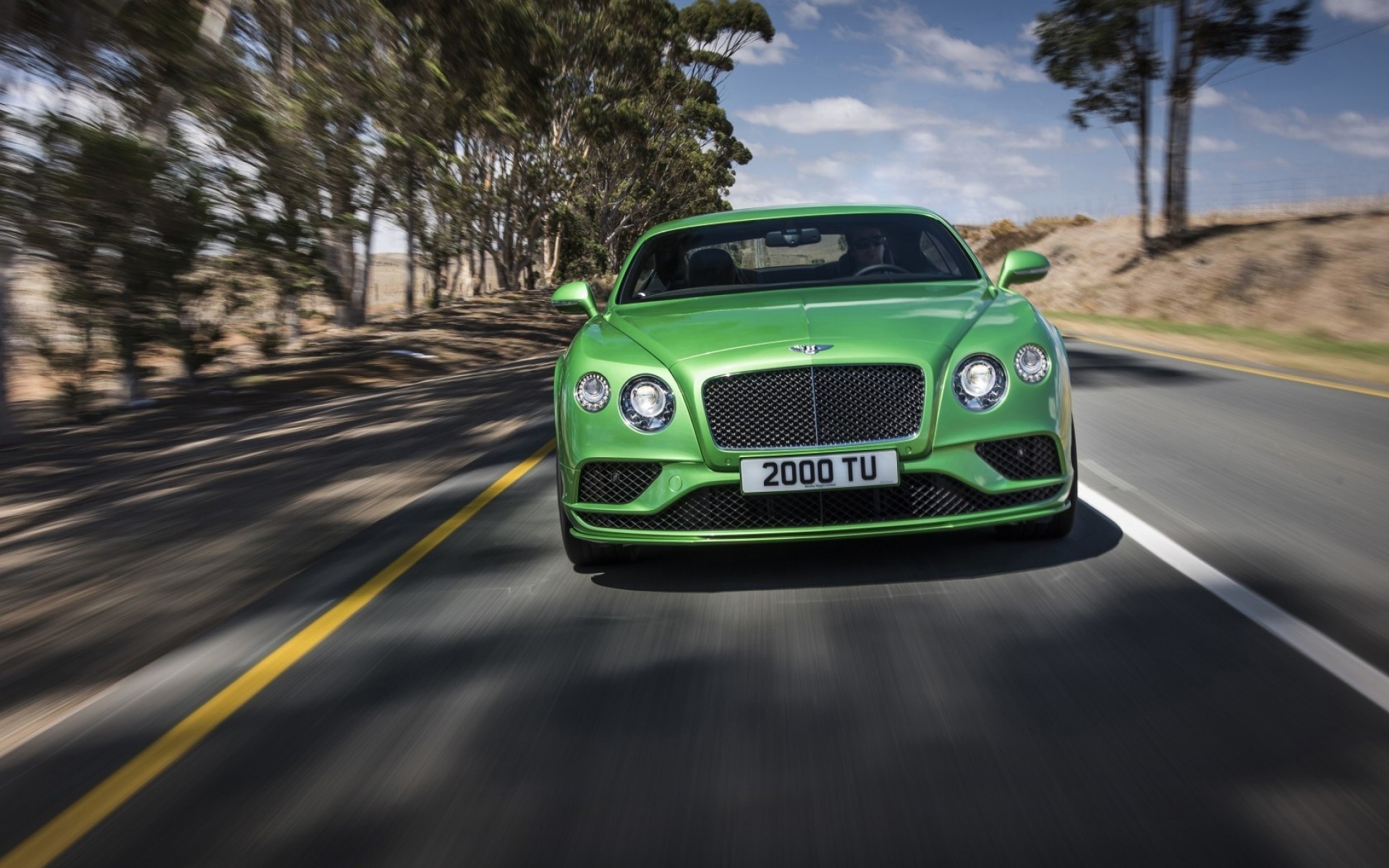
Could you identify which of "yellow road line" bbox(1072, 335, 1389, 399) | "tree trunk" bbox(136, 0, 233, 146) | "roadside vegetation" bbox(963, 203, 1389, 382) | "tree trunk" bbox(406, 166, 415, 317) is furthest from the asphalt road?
"tree trunk" bbox(406, 166, 415, 317)

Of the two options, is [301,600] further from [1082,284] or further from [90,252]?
[1082,284]

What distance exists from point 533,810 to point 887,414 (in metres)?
2.29

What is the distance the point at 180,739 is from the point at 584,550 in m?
2.02

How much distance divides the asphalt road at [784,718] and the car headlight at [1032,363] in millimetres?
754

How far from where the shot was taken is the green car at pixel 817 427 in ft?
15.5

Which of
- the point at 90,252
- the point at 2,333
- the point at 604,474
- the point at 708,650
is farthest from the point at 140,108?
the point at 708,650

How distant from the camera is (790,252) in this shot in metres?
6.87

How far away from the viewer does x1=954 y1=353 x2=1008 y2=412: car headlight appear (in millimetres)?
4820

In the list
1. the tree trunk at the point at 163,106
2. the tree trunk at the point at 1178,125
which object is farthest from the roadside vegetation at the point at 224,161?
the tree trunk at the point at 1178,125

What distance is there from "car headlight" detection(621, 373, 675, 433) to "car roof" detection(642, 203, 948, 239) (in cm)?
190

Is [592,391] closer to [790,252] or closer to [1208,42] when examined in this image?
[790,252]

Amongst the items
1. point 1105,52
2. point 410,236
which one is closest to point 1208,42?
point 1105,52

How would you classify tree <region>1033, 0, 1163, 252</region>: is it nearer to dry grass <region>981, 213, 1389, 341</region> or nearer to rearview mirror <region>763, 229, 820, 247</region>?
dry grass <region>981, 213, 1389, 341</region>

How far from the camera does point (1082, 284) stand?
39094mm
